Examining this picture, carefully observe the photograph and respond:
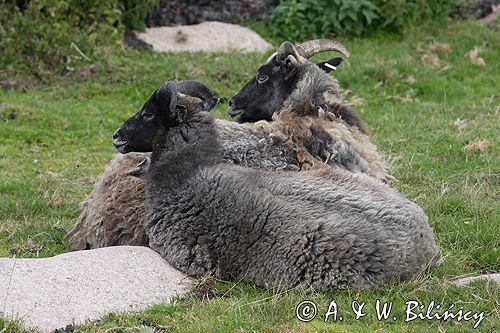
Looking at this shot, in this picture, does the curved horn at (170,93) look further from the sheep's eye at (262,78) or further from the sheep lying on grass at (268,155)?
the sheep's eye at (262,78)

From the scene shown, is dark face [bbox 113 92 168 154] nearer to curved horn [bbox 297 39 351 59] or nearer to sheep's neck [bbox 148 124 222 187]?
sheep's neck [bbox 148 124 222 187]

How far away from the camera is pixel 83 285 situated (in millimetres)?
7016

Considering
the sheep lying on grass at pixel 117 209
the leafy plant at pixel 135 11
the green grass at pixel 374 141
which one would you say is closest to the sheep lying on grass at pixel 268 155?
the sheep lying on grass at pixel 117 209

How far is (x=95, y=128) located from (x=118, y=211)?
5.58 m

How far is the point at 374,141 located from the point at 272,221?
560cm

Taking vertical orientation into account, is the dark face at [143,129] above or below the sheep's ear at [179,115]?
below

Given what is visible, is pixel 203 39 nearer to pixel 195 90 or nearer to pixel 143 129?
pixel 195 90

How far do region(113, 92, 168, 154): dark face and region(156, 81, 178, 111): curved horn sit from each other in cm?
10

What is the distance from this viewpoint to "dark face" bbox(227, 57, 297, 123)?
1002cm

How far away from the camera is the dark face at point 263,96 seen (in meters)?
10.0

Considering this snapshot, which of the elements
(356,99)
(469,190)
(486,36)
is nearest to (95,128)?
(356,99)

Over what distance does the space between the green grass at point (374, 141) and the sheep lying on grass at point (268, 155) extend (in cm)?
61

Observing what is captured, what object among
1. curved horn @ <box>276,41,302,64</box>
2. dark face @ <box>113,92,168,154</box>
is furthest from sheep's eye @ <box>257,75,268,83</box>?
dark face @ <box>113,92,168,154</box>

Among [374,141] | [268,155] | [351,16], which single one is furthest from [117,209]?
[351,16]
